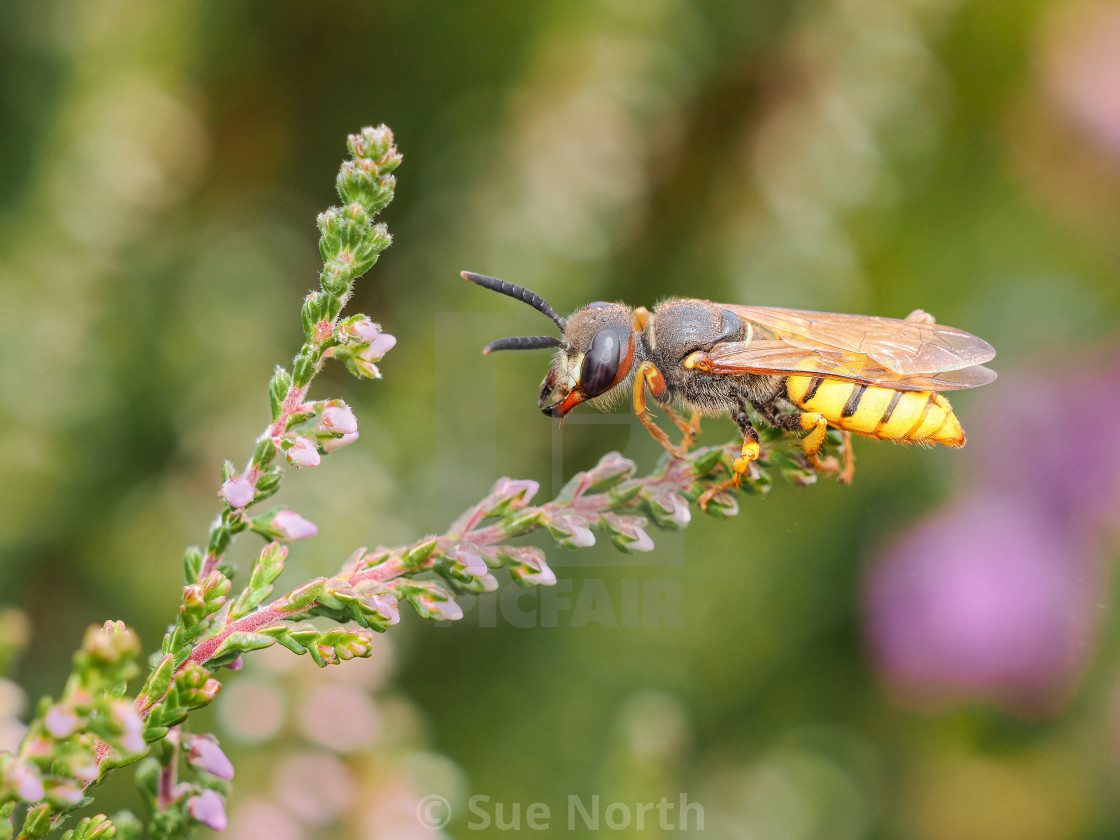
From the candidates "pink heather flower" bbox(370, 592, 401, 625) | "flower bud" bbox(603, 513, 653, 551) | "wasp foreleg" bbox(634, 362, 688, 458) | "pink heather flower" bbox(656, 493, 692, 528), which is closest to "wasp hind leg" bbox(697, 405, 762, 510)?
"pink heather flower" bbox(656, 493, 692, 528)

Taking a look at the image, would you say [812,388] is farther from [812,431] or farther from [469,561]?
[469,561]

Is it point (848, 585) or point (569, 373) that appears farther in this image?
point (848, 585)

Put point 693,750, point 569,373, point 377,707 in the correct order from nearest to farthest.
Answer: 1. point 569,373
2. point 377,707
3. point 693,750

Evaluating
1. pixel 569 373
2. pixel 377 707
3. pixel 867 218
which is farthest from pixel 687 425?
pixel 867 218

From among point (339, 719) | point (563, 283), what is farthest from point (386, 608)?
point (563, 283)

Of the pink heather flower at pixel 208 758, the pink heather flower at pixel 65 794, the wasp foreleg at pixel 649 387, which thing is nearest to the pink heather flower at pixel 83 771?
the pink heather flower at pixel 65 794

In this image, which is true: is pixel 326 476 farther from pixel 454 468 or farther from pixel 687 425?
pixel 687 425

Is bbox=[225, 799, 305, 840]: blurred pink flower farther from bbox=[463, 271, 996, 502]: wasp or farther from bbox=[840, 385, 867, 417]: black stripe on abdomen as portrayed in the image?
bbox=[840, 385, 867, 417]: black stripe on abdomen
